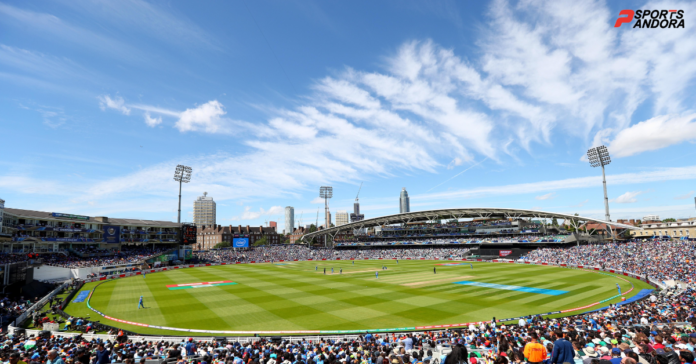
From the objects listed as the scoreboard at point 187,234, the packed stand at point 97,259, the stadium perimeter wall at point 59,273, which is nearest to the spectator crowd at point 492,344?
the stadium perimeter wall at point 59,273

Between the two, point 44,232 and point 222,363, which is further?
point 44,232

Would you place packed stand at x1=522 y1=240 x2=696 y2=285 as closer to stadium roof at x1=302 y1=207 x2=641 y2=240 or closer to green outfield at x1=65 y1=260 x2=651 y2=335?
green outfield at x1=65 y1=260 x2=651 y2=335

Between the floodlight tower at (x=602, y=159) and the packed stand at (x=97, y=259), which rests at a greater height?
the floodlight tower at (x=602, y=159)

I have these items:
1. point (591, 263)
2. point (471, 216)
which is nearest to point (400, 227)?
point (471, 216)

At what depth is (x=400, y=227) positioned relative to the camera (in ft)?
346

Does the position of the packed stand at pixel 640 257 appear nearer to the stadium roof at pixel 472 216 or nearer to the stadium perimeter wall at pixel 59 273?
the stadium roof at pixel 472 216

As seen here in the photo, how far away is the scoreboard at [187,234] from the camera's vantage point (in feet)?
248

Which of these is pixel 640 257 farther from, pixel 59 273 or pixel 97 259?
pixel 97 259

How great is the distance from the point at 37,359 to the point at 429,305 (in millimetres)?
24259

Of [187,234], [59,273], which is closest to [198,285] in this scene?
[59,273]

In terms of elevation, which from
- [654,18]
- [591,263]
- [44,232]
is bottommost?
[591,263]

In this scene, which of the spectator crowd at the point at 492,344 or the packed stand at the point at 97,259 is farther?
the packed stand at the point at 97,259

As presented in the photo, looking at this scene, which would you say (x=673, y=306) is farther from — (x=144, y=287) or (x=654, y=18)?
(x=144, y=287)

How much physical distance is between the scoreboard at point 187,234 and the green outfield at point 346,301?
32.0m
